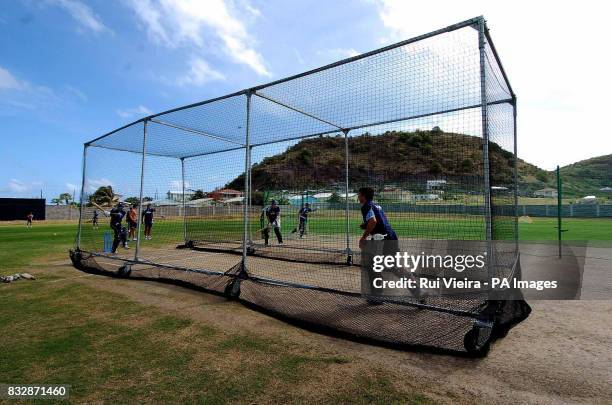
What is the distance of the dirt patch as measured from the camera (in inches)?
117

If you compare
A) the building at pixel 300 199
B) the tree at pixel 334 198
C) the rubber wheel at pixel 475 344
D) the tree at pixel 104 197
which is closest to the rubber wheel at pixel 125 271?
the building at pixel 300 199

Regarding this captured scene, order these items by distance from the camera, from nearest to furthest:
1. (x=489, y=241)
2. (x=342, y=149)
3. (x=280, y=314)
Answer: (x=489, y=241) < (x=280, y=314) < (x=342, y=149)

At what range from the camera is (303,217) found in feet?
36.8

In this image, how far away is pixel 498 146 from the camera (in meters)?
5.61

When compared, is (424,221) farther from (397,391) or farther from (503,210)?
(397,391)

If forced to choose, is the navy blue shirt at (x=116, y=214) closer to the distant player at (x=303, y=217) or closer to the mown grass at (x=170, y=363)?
the distant player at (x=303, y=217)

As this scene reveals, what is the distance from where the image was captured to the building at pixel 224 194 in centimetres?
983

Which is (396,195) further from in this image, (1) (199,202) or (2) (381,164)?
(1) (199,202)

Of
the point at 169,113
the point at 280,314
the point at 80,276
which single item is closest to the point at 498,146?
the point at 280,314

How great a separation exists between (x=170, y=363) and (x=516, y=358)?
3.48 meters

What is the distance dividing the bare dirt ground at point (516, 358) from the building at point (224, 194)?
180 inches

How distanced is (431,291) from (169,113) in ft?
21.3

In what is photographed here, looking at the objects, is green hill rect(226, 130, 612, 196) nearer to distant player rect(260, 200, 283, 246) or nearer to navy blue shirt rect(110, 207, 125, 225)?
distant player rect(260, 200, 283, 246)

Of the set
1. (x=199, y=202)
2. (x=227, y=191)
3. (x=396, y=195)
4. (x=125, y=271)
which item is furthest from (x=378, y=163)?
(x=125, y=271)
